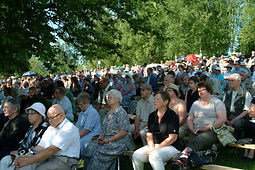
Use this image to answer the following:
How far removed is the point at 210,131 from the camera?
191 inches

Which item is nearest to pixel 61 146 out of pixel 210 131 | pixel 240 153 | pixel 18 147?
pixel 18 147

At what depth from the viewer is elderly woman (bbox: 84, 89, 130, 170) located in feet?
15.1

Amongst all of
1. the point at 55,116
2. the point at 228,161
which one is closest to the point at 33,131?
the point at 55,116

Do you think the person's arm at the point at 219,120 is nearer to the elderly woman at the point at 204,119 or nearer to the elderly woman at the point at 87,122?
the elderly woman at the point at 204,119

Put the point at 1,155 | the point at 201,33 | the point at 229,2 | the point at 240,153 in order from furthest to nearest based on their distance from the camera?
the point at 229,2, the point at 201,33, the point at 240,153, the point at 1,155

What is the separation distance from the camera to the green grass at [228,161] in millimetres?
4891

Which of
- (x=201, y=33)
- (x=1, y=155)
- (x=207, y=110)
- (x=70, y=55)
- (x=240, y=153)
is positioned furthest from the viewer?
(x=201, y=33)

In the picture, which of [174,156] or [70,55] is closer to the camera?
[174,156]

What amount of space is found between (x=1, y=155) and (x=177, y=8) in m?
34.9

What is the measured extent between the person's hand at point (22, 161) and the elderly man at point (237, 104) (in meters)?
3.81

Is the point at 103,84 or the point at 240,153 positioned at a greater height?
the point at 103,84

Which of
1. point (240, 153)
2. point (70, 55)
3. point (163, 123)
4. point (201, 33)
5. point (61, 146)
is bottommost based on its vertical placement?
point (240, 153)

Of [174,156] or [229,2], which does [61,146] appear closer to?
[174,156]

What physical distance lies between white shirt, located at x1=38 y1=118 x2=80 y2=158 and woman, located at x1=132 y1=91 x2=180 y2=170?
37.9 inches
